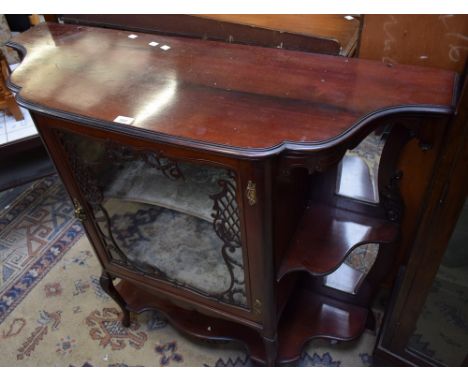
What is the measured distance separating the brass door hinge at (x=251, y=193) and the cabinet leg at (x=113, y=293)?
61 cm

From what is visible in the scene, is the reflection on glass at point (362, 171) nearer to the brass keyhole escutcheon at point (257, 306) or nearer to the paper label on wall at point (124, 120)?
the brass keyhole escutcheon at point (257, 306)

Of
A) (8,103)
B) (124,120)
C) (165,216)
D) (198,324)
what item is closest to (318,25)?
(124,120)

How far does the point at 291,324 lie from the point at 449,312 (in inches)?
17.1

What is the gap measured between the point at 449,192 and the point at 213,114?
0.40 metres

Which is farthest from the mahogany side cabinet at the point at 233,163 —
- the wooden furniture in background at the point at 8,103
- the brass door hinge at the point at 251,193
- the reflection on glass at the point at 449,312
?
the wooden furniture in background at the point at 8,103

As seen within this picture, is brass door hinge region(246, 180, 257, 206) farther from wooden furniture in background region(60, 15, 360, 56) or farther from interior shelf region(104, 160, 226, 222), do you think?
wooden furniture in background region(60, 15, 360, 56)

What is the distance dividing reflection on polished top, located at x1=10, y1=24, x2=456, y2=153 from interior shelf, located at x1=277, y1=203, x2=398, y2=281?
375 millimetres

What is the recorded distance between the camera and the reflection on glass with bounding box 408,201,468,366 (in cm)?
74

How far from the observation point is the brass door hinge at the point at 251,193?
0.65 meters

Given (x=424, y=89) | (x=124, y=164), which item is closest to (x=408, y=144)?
(x=424, y=89)

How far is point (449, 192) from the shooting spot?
65cm

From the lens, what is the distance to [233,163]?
636mm

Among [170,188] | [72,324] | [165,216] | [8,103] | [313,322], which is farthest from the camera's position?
[8,103]

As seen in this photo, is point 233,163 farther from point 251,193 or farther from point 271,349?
point 271,349
